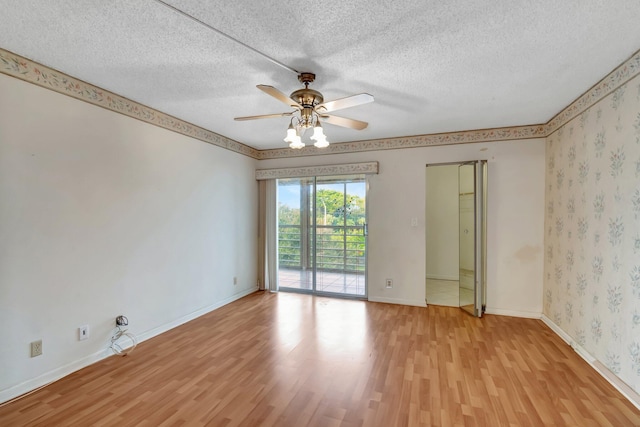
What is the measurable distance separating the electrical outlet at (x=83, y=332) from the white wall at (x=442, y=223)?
17.6 ft

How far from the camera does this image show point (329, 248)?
15.3ft

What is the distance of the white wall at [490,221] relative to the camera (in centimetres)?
360

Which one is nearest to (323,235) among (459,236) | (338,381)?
(459,236)

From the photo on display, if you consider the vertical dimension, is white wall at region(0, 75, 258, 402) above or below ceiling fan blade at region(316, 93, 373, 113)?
below

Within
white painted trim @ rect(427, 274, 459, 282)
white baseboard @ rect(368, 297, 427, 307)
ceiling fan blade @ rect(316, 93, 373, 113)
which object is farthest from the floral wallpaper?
white painted trim @ rect(427, 274, 459, 282)

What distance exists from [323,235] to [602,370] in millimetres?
3374

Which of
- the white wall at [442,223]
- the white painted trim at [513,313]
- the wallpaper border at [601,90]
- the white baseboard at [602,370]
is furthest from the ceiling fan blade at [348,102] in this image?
the white wall at [442,223]

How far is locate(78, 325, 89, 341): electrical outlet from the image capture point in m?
2.41

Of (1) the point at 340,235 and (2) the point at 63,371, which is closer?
(2) the point at 63,371

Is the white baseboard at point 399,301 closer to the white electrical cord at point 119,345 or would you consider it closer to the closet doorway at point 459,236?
the closet doorway at point 459,236

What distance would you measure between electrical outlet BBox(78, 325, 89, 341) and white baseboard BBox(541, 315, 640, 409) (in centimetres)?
418

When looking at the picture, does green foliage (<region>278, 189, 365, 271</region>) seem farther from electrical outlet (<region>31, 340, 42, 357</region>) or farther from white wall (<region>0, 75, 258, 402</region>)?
electrical outlet (<region>31, 340, 42, 357</region>)

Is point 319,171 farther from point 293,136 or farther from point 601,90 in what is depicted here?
point 601,90

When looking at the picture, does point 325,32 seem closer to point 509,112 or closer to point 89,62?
point 89,62
